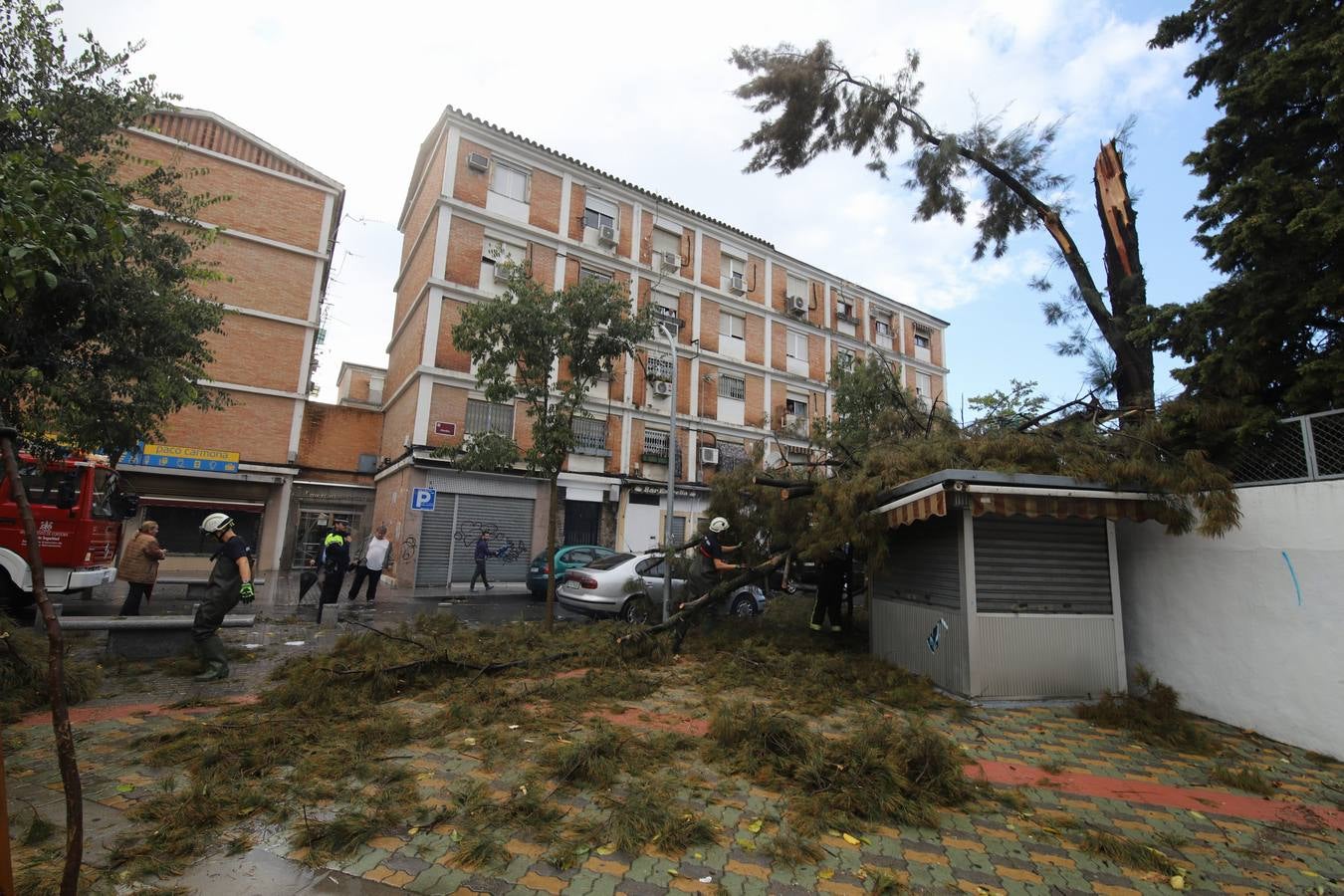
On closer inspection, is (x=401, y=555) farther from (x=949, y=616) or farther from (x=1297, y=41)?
(x=1297, y=41)

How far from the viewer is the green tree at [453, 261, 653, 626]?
1061cm

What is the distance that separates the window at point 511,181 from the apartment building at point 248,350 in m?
7.08

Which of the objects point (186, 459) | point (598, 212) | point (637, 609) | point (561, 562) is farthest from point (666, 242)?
point (186, 459)

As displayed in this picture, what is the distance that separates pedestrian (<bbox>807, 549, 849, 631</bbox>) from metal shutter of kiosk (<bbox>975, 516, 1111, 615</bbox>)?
3231mm

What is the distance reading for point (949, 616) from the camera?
695 cm

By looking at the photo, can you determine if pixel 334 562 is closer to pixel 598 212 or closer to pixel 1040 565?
pixel 1040 565

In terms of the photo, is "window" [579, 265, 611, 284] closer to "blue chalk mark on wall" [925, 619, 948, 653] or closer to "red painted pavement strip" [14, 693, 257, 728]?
"blue chalk mark on wall" [925, 619, 948, 653]

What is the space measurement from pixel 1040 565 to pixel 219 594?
8876mm

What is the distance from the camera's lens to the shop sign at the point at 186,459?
18797 mm

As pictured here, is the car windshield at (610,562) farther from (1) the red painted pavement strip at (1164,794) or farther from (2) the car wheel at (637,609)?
(1) the red painted pavement strip at (1164,794)

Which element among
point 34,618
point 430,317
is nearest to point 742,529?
point 34,618

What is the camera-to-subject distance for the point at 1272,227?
5.46 meters

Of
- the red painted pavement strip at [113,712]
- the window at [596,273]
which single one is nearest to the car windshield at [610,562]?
the red painted pavement strip at [113,712]

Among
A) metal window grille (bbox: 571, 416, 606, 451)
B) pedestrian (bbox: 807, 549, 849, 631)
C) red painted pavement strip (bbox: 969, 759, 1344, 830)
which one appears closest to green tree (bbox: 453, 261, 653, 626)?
pedestrian (bbox: 807, 549, 849, 631)
